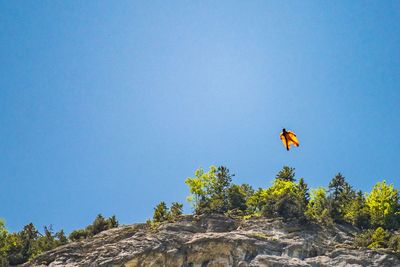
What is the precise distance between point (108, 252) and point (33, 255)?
11.1m

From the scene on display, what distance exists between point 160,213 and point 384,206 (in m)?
23.0

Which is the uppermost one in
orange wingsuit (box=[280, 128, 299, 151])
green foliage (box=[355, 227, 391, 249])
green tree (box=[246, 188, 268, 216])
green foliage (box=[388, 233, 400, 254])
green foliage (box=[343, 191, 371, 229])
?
green tree (box=[246, 188, 268, 216])

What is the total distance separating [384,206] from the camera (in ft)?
206

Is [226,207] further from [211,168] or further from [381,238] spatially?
[381,238]

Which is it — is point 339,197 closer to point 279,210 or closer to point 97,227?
point 279,210

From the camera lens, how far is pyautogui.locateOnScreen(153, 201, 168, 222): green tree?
60906mm

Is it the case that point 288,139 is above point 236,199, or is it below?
below

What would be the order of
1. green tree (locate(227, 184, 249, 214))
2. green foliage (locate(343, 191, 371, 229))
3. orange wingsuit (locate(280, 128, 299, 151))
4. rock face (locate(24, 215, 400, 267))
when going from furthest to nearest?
green tree (locate(227, 184, 249, 214))
green foliage (locate(343, 191, 371, 229))
rock face (locate(24, 215, 400, 267))
orange wingsuit (locate(280, 128, 299, 151))

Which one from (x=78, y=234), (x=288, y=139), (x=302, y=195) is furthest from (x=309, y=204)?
(x=288, y=139)

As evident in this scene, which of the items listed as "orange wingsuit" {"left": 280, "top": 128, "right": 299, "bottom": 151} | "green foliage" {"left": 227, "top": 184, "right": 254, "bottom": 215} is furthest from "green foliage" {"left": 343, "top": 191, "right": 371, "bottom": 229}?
"orange wingsuit" {"left": 280, "top": 128, "right": 299, "bottom": 151}

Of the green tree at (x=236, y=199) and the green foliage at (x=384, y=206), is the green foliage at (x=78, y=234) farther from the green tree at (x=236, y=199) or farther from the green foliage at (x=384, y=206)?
the green foliage at (x=384, y=206)

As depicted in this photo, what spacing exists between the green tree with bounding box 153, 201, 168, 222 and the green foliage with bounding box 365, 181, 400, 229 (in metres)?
20.6

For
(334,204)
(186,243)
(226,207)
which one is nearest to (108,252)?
(186,243)

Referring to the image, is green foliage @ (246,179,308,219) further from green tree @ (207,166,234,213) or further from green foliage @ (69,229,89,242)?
green foliage @ (69,229,89,242)
